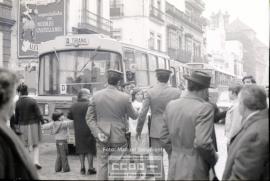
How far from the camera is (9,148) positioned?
391cm

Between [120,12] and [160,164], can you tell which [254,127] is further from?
[120,12]

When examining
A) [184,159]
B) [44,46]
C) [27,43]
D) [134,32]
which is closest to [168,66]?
[44,46]

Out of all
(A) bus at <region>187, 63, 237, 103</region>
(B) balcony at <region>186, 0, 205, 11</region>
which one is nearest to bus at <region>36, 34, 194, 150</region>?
(A) bus at <region>187, 63, 237, 103</region>

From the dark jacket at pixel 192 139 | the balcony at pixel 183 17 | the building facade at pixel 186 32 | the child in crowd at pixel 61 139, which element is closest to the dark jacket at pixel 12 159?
the dark jacket at pixel 192 139

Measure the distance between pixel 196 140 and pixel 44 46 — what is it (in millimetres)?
9842

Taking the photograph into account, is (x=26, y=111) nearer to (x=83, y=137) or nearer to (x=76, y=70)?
(x=83, y=137)

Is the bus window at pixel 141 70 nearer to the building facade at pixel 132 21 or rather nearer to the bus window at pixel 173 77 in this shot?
the bus window at pixel 173 77

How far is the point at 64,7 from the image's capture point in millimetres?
29906

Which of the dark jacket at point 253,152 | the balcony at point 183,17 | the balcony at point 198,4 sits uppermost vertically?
the balcony at point 198,4

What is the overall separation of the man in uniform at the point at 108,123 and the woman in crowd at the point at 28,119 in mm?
2737

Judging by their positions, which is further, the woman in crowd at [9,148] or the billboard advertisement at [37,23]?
the billboard advertisement at [37,23]

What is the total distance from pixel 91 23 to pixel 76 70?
68.0ft

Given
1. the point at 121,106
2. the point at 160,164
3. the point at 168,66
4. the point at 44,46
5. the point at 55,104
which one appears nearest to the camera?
A: the point at 121,106

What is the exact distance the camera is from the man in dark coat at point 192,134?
5.59 meters
